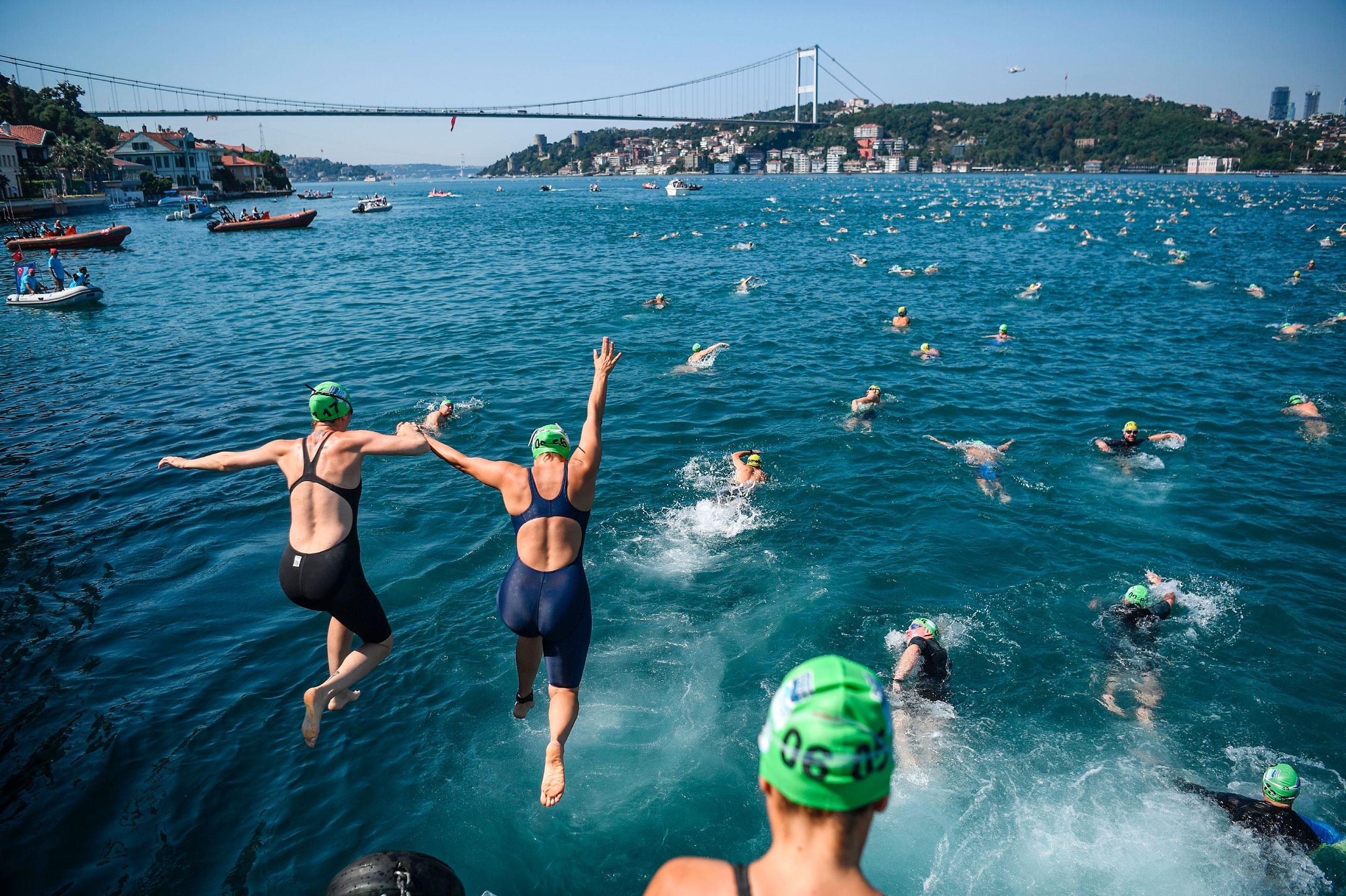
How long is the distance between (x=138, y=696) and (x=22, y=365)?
19.9m

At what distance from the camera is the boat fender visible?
12.2 feet

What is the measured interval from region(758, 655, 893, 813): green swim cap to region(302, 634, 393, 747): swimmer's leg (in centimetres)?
456

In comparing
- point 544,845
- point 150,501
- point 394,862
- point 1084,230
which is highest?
point 1084,230

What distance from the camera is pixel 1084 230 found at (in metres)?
59.0

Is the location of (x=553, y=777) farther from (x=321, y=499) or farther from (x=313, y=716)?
(x=321, y=499)

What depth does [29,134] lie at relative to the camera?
79000 millimetres

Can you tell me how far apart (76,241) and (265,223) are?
2037 cm

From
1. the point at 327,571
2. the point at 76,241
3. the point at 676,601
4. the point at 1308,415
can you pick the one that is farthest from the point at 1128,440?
the point at 76,241

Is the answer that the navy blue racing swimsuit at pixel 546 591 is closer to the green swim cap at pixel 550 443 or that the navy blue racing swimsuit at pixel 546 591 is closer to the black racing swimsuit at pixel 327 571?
the green swim cap at pixel 550 443

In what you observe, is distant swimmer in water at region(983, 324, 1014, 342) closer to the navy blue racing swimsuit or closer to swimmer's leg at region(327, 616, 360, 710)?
the navy blue racing swimsuit

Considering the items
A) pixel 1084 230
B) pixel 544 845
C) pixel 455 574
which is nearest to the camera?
pixel 544 845

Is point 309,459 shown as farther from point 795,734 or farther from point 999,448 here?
point 999,448

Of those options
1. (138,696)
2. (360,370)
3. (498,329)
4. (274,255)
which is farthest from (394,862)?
(274,255)

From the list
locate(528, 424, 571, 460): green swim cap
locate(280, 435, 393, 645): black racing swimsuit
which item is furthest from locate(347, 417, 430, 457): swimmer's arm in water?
locate(528, 424, 571, 460): green swim cap
